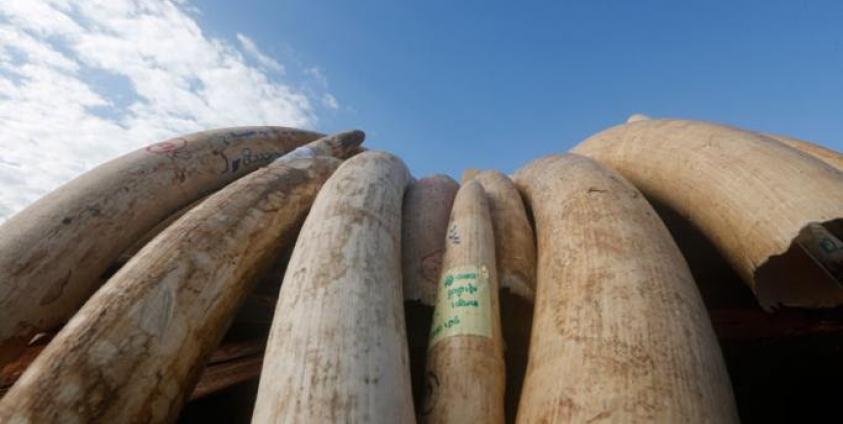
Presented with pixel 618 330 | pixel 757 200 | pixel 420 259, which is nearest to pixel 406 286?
pixel 420 259

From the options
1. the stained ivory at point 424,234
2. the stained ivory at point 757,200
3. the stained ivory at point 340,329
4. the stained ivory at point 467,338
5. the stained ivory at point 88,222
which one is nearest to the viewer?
the stained ivory at point 340,329

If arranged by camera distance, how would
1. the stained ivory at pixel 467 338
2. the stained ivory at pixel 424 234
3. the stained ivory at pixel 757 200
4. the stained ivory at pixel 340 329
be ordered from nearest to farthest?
the stained ivory at pixel 340 329, the stained ivory at pixel 467 338, the stained ivory at pixel 757 200, the stained ivory at pixel 424 234

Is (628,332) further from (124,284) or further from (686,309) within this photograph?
(124,284)

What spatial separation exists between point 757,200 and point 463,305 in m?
1.09

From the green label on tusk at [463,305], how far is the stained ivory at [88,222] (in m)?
1.46

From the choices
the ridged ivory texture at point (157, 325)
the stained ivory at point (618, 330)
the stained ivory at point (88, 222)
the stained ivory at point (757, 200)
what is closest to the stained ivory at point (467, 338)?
the stained ivory at point (618, 330)

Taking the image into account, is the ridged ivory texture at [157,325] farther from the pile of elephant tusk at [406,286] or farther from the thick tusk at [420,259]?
the thick tusk at [420,259]

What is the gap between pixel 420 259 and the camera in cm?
186

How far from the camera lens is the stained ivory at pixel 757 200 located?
1404 mm

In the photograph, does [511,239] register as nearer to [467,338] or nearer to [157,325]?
[467,338]

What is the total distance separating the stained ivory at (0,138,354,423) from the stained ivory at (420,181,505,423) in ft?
2.36

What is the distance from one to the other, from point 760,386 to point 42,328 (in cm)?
276

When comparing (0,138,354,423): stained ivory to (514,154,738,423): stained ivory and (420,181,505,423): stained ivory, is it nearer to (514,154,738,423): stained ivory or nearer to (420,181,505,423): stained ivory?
(420,181,505,423): stained ivory

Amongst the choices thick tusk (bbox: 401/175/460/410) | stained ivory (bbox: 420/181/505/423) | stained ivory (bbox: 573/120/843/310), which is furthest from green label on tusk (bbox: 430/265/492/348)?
stained ivory (bbox: 573/120/843/310)
